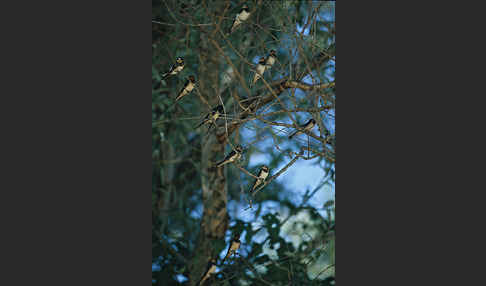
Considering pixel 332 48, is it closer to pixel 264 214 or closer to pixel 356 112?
pixel 356 112

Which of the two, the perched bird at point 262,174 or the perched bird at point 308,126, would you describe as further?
the perched bird at point 308,126

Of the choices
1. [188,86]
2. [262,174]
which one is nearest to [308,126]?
[262,174]

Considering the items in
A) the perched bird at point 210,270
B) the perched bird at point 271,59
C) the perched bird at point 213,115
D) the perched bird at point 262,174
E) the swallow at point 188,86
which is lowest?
the perched bird at point 210,270

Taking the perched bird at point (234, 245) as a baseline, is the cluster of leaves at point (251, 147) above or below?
above

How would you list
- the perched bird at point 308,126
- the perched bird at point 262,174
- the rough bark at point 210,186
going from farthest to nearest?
the rough bark at point 210,186, the perched bird at point 308,126, the perched bird at point 262,174

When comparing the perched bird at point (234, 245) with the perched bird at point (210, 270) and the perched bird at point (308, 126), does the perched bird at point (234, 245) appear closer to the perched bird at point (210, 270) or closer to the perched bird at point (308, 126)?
the perched bird at point (210, 270)

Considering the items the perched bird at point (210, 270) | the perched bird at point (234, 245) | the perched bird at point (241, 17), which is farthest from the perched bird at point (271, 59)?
the perched bird at point (210, 270)

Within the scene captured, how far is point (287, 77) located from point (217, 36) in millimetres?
478

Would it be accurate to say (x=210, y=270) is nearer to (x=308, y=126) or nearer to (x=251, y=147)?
(x=251, y=147)

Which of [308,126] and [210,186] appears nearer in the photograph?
[308,126]

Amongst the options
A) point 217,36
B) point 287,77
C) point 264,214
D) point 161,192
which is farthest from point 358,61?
point 161,192

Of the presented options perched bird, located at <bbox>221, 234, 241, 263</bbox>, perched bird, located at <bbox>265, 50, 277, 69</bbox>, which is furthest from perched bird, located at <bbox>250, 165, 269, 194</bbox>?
perched bird, located at <bbox>265, 50, 277, 69</bbox>

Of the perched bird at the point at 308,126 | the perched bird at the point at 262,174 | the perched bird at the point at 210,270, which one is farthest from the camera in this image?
the perched bird at the point at 210,270

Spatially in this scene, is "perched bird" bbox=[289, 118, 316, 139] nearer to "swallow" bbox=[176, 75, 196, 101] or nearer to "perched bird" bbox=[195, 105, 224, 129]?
"perched bird" bbox=[195, 105, 224, 129]
